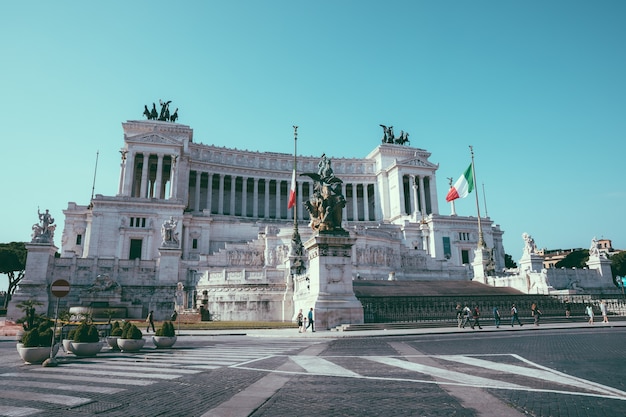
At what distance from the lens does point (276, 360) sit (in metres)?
12.4

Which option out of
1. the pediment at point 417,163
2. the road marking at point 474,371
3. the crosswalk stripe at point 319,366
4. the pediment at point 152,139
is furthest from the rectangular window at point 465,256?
the crosswalk stripe at point 319,366

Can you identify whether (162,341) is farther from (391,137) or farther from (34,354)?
(391,137)

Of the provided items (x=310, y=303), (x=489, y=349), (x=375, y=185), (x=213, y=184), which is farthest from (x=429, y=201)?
(x=489, y=349)

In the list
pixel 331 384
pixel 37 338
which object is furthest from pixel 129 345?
pixel 331 384

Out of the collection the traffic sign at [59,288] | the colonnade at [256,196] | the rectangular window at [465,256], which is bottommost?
the traffic sign at [59,288]

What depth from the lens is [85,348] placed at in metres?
13.9

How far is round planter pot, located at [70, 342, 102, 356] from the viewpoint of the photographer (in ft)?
45.6

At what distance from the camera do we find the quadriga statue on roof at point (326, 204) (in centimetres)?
2397

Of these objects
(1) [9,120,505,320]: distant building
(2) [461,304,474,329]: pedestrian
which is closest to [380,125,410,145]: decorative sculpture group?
(1) [9,120,505,320]: distant building

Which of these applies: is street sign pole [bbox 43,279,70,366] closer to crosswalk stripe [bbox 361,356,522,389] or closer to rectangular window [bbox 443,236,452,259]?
crosswalk stripe [bbox 361,356,522,389]

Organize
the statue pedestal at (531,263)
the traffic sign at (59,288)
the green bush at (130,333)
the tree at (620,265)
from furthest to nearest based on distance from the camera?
the tree at (620,265) → the statue pedestal at (531,263) → the green bush at (130,333) → the traffic sign at (59,288)

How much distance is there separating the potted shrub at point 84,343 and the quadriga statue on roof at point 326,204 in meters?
12.7

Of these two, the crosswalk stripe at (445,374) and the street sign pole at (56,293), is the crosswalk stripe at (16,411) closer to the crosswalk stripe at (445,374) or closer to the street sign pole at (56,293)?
the street sign pole at (56,293)

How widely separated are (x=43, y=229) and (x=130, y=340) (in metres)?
33.7
